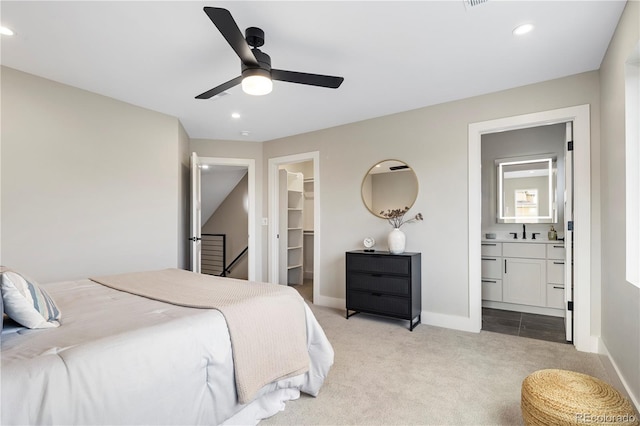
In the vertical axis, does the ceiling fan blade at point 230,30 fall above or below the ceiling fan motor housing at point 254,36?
below

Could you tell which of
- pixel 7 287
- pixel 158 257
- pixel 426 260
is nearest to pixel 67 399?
pixel 7 287

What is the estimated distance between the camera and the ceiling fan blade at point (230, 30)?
1.53 metres

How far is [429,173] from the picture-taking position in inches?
142

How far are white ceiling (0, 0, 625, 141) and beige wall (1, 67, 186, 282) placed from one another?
0.80ft

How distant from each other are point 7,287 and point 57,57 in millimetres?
2047

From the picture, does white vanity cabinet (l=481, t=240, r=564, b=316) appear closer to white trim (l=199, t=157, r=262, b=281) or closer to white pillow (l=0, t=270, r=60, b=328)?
white trim (l=199, t=157, r=262, b=281)

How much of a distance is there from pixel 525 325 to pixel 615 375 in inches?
56.0

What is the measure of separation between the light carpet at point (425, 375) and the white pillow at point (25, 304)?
1.22m

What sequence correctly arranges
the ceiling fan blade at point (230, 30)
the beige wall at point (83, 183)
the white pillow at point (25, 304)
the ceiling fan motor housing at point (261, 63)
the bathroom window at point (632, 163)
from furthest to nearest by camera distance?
the beige wall at point (83, 183) < the ceiling fan motor housing at point (261, 63) < the bathroom window at point (632, 163) < the ceiling fan blade at point (230, 30) < the white pillow at point (25, 304)

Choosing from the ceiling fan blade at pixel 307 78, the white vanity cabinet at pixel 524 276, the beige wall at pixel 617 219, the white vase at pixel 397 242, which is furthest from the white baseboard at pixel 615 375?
the ceiling fan blade at pixel 307 78

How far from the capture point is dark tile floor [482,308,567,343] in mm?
3203

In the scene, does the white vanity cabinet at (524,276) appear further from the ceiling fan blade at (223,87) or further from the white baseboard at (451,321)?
the ceiling fan blade at (223,87)

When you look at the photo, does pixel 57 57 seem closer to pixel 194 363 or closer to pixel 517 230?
pixel 194 363

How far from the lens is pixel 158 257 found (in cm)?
372
